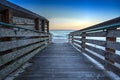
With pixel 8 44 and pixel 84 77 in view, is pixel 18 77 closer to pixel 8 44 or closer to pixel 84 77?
pixel 8 44

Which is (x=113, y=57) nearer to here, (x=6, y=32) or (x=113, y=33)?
(x=113, y=33)

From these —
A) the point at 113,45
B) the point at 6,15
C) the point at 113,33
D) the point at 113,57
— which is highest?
the point at 6,15

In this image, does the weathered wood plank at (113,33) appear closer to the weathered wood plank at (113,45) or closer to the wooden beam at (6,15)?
the weathered wood plank at (113,45)

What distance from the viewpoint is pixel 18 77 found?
110 inches

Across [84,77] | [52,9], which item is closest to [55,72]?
[84,77]

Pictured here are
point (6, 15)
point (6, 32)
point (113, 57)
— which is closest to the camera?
point (6, 32)

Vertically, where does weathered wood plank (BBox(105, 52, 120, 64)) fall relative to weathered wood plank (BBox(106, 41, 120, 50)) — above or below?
below

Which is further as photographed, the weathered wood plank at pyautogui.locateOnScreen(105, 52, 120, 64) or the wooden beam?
the wooden beam

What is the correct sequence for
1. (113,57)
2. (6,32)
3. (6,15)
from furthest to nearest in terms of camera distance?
→ (6,15), (113,57), (6,32)

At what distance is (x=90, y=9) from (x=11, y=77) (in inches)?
491

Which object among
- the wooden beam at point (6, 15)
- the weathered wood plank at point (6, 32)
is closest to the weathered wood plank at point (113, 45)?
the weathered wood plank at point (6, 32)

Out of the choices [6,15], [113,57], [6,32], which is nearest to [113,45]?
[113,57]

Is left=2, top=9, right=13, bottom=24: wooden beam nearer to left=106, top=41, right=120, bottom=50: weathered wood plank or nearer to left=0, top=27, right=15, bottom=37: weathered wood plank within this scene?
left=0, top=27, right=15, bottom=37: weathered wood plank

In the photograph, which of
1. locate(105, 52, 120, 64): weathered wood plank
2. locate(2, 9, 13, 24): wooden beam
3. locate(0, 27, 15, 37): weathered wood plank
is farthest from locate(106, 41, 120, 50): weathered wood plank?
locate(2, 9, 13, 24): wooden beam
